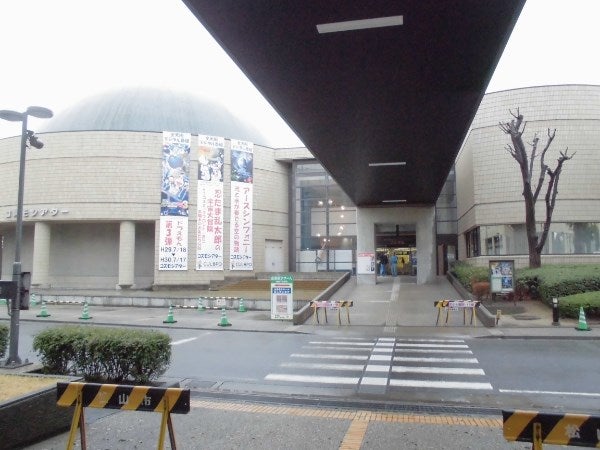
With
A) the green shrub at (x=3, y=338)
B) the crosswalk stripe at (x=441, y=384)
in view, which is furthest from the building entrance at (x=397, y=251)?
the green shrub at (x=3, y=338)

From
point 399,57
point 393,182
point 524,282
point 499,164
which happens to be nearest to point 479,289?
point 524,282

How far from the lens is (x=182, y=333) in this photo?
59.2ft

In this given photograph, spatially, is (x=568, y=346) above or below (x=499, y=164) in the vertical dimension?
below

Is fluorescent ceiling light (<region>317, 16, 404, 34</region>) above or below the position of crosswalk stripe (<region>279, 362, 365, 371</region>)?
above

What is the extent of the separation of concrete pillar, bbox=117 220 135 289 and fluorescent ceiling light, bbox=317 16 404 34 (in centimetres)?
3445

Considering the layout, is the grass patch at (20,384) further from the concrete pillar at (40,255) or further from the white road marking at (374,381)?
the concrete pillar at (40,255)

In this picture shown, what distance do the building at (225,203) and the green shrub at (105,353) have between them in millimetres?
26754

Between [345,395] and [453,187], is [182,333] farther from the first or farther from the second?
[453,187]

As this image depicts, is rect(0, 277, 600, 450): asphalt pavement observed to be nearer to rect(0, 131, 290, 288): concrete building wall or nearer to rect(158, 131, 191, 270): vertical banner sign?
rect(158, 131, 191, 270): vertical banner sign

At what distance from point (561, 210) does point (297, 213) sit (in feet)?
78.0

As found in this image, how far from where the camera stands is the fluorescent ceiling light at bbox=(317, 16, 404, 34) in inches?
330

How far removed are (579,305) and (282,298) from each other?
1141cm

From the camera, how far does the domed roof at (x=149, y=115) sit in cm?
4397

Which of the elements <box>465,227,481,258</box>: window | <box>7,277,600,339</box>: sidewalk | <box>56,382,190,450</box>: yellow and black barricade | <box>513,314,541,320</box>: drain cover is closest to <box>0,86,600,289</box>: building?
<box>465,227,481,258</box>: window
